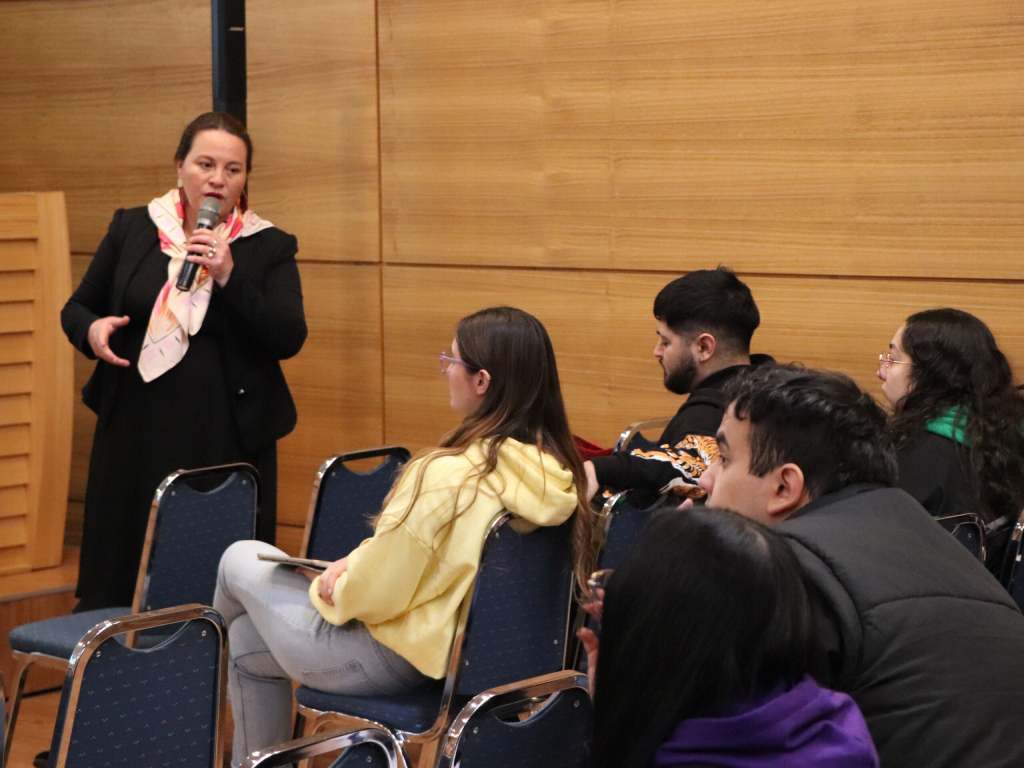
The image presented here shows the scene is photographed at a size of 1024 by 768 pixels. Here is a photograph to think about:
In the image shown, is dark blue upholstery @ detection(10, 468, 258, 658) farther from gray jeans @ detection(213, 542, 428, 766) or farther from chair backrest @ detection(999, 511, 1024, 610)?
chair backrest @ detection(999, 511, 1024, 610)

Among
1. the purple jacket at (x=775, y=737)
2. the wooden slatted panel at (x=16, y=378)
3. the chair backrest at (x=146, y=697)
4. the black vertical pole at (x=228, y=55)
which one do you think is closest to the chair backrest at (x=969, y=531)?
the chair backrest at (x=146, y=697)

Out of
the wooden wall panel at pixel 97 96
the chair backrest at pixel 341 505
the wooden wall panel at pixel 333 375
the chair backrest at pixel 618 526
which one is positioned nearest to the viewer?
the chair backrest at pixel 618 526

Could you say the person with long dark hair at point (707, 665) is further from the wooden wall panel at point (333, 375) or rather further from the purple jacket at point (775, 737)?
the wooden wall panel at point (333, 375)

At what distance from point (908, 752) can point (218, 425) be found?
9.16 ft

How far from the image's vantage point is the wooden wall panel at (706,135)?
4039 mm

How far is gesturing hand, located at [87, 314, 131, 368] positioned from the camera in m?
3.87

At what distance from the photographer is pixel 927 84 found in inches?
160

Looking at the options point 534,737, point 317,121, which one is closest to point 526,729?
point 534,737

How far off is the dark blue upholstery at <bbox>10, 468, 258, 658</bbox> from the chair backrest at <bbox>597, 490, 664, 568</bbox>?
0.82 metres

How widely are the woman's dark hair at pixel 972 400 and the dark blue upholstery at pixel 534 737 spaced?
5.58 feet

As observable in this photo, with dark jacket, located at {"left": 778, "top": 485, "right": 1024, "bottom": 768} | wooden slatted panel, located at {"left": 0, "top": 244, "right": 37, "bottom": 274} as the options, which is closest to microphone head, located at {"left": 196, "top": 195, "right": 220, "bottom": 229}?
wooden slatted panel, located at {"left": 0, "top": 244, "right": 37, "bottom": 274}

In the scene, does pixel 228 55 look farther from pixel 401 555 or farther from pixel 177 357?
pixel 401 555

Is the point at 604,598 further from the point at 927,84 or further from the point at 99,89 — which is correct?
the point at 99,89

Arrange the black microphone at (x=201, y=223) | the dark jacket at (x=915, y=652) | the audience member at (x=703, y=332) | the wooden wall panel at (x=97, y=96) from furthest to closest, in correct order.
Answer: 1. the wooden wall panel at (x=97, y=96)
2. the black microphone at (x=201, y=223)
3. the audience member at (x=703, y=332)
4. the dark jacket at (x=915, y=652)
